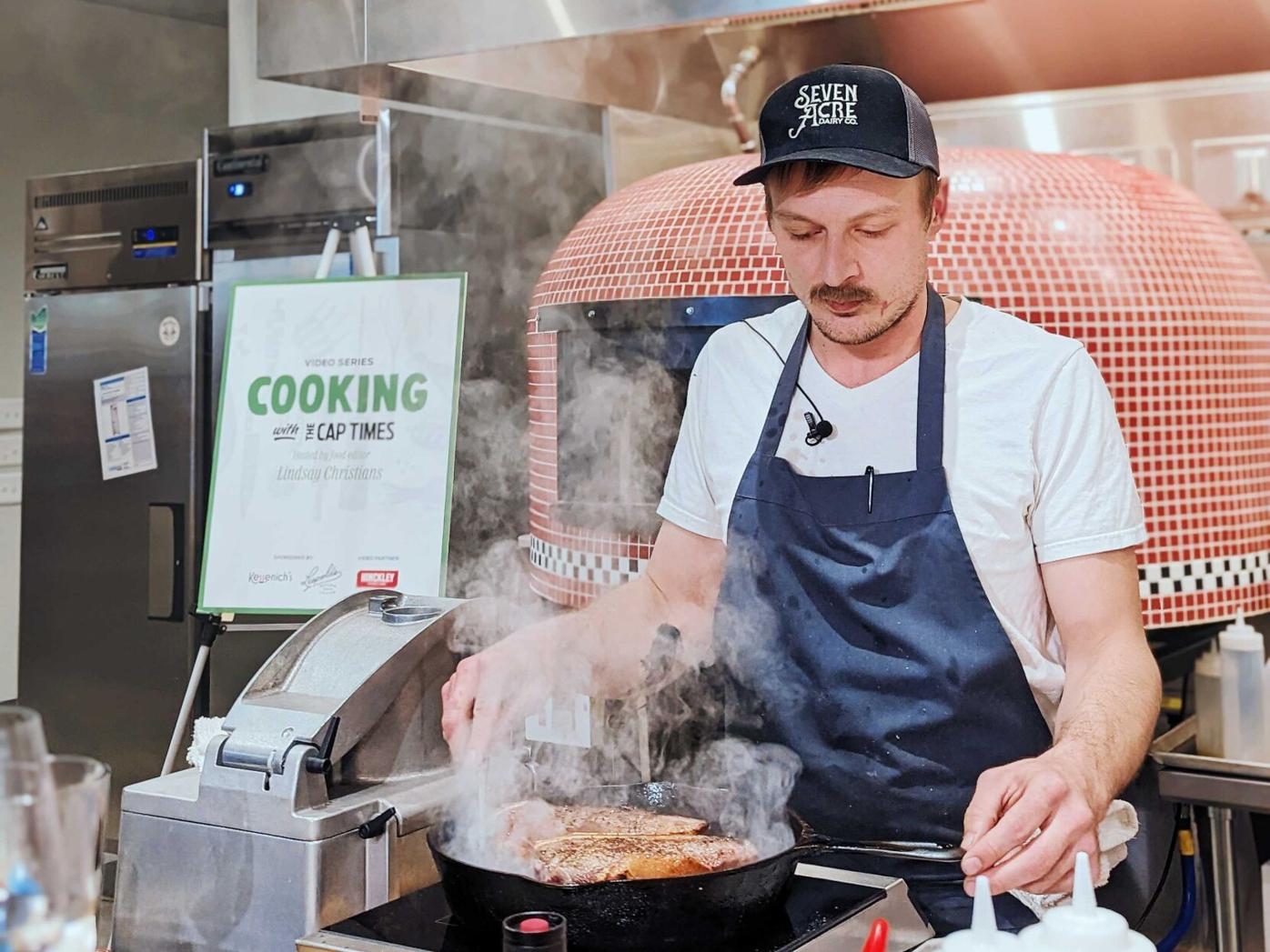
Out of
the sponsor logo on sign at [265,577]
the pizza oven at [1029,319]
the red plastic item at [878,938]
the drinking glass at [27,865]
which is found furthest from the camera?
the sponsor logo on sign at [265,577]

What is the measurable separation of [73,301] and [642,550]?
313cm

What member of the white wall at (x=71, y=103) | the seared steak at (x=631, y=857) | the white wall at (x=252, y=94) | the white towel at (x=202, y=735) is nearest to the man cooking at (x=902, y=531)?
the seared steak at (x=631, y=857)

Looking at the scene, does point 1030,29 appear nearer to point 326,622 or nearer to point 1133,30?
point 1133,30

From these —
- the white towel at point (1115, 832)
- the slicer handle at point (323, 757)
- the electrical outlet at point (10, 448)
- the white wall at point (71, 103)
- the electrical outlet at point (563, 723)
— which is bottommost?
the white towel at point (1115, 832)

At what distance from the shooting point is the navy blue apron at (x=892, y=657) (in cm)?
197

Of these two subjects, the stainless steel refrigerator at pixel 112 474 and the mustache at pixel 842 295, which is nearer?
the mustache at pixel 842 295

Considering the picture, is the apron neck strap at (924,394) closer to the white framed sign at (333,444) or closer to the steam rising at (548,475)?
the steam rising at (548,475)

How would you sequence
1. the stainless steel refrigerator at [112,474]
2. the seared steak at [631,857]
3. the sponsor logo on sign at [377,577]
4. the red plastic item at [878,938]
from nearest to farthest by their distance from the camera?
1. the red plastic item at [878,938]
2. the seared steak at [631,857]
3. the sponsor logo on sign at [377,577]
4. the stainless steel refrigerator at [112,474]

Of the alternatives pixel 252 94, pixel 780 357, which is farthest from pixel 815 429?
pixel 252 94

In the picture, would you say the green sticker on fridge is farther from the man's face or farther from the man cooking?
the man's face

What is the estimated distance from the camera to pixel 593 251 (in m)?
2.83

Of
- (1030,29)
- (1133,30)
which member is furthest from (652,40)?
(1133,30)

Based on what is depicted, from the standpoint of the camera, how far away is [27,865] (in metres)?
0.91

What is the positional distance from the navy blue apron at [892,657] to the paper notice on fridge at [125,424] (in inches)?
126
